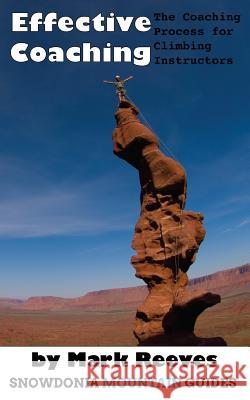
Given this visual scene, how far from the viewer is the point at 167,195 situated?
66.9 ft

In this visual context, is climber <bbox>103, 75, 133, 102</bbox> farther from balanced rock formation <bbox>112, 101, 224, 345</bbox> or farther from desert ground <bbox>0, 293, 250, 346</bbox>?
desert ground <bbox>0, 293, 250, 346</bbox>

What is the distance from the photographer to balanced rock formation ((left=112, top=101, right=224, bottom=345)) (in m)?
19.2

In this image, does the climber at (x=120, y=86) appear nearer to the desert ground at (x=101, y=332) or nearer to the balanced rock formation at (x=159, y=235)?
the balanced rock formation at (x=159, y=235)

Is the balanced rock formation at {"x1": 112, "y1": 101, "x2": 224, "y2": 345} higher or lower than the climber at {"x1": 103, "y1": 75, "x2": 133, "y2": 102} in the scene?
lower

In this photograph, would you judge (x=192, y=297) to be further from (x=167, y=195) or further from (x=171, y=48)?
(x=171, y=48)

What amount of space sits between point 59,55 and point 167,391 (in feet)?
51.6

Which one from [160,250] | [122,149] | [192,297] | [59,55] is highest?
[59,55]

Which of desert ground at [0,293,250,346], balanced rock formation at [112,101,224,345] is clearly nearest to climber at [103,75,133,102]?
balanced rock formation at [112,101,224,345]

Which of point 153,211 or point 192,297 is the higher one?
point 153,211

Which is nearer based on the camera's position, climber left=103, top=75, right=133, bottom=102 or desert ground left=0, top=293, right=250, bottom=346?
climber left=103, top=75, right=133, bottom=102

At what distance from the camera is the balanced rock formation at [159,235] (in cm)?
1916

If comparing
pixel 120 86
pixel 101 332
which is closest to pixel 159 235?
pixel 120 86

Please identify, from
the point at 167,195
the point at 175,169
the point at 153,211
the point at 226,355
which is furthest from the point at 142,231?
the point at 226,355

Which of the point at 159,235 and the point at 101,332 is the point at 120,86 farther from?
the point at 101,332
